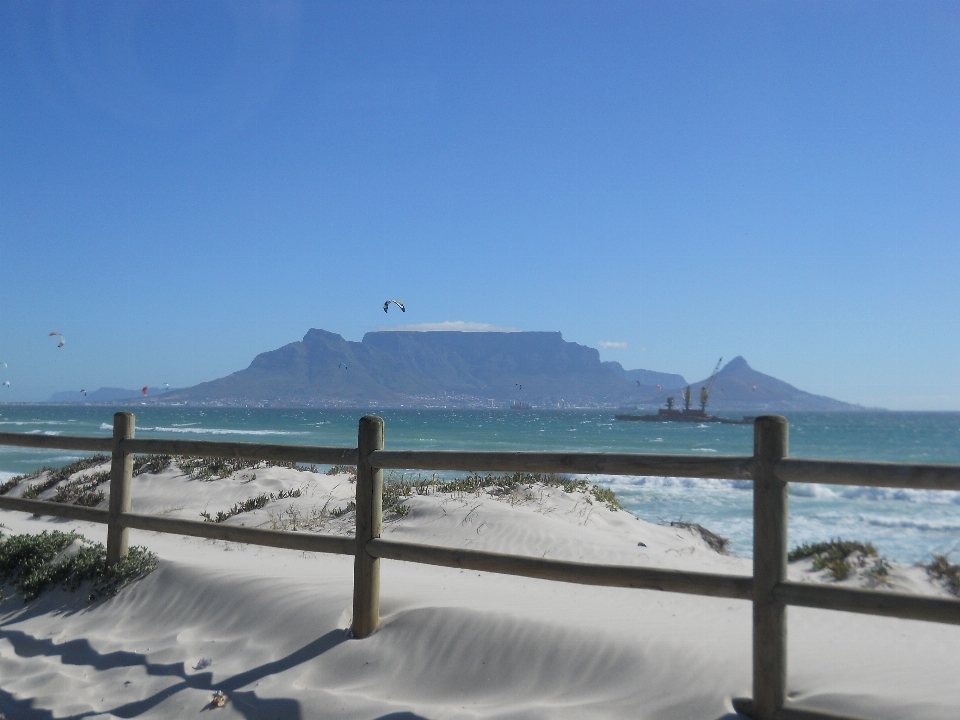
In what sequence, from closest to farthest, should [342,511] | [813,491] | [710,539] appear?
[342,511], [710,539], [813,491]

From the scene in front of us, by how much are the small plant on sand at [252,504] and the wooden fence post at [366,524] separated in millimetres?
6465

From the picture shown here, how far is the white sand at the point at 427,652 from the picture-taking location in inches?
171

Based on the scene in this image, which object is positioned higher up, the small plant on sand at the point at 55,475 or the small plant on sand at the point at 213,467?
the small plant on sand at the point at 213,467

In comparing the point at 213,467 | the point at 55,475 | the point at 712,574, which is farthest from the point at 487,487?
the point at 55,475

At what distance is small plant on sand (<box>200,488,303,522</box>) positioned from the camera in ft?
37.2

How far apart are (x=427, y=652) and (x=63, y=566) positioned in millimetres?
3959

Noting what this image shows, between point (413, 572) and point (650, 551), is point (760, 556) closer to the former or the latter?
point (413, 572)

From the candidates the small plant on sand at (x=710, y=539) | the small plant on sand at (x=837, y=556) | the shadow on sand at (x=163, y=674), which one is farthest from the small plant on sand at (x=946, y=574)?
the shadow on sand at (x=163, y=674)

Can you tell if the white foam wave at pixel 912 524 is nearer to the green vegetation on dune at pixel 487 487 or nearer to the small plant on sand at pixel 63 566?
the green vegetation on dune at pixel 487 487

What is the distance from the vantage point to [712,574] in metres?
4.06

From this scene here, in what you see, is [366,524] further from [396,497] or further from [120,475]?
[396,497]

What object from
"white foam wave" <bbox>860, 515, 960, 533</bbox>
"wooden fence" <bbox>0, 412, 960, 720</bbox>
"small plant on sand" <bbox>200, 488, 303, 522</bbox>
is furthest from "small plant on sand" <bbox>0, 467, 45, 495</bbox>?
"white foam wave" <bbox>860, 515, 960, 533</bbox>

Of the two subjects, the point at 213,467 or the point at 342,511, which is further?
the point at 213,467

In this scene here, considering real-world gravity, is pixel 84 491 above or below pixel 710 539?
above
